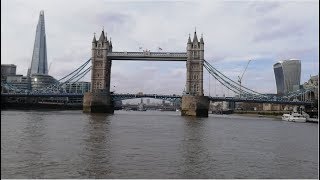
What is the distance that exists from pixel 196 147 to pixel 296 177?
7.63m

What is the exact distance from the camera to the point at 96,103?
3103 inches

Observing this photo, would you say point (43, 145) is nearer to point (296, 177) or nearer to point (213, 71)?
point (296, 177)

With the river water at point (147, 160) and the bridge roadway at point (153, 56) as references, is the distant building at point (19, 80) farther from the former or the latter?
the river water at point (147, 160)

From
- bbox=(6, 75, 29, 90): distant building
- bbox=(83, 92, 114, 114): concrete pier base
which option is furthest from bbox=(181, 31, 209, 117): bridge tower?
bbox=(6, 75, 29, 90): distant building

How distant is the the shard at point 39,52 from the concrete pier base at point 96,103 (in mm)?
114936

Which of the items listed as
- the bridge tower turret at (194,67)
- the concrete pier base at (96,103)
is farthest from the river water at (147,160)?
the bridge tower turret at (194,67)

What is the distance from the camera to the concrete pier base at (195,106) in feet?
244

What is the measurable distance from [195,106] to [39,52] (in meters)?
132

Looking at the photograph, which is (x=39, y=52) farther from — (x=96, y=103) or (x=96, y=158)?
(x=96, y=158)

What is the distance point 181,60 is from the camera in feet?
285

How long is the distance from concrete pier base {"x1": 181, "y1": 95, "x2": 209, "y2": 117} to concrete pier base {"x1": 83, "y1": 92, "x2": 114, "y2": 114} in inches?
584

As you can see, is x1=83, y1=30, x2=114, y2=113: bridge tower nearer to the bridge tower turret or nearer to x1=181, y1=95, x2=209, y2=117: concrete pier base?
x1=181, y1=95, x2=209, y2=117: concrete pier base

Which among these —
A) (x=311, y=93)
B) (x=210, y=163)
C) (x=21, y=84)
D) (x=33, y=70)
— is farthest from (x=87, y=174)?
(x=33, y=70)

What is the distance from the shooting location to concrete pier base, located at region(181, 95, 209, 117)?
74.4 metres
